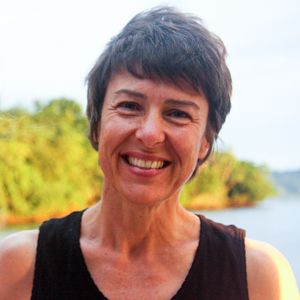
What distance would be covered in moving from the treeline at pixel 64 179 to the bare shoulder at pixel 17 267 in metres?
8.93

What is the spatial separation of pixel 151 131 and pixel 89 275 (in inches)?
28.6

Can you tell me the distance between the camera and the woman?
4.69ft

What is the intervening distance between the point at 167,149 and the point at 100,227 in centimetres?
58

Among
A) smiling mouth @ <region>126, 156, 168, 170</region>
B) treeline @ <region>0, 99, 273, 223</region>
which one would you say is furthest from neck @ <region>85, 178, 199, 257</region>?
treeline @ <region>0, 99, 273, 223</region>

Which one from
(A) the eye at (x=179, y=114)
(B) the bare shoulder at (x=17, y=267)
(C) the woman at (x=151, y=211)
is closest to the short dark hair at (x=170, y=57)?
(C) the woman at (x=151, y=211)

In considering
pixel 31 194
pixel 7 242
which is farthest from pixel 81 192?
pixel 7 242

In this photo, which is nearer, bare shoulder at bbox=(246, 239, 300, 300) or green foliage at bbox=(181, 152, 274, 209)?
bare shoulder at bbox=(246, 239, 300, 300)

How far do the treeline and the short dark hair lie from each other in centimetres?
896

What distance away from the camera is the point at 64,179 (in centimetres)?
1316

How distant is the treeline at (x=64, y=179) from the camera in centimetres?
1104

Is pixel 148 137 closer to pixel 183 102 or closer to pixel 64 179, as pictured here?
pixel 183 102

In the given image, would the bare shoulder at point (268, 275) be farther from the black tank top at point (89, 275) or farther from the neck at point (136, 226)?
the neck at point (136, 226)

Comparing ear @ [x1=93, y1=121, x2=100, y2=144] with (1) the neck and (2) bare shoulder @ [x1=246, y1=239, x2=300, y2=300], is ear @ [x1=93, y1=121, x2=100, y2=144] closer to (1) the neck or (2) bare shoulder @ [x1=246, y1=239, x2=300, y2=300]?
(1) the neck

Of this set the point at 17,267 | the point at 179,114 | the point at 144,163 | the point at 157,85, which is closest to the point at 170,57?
the point at 157,85
